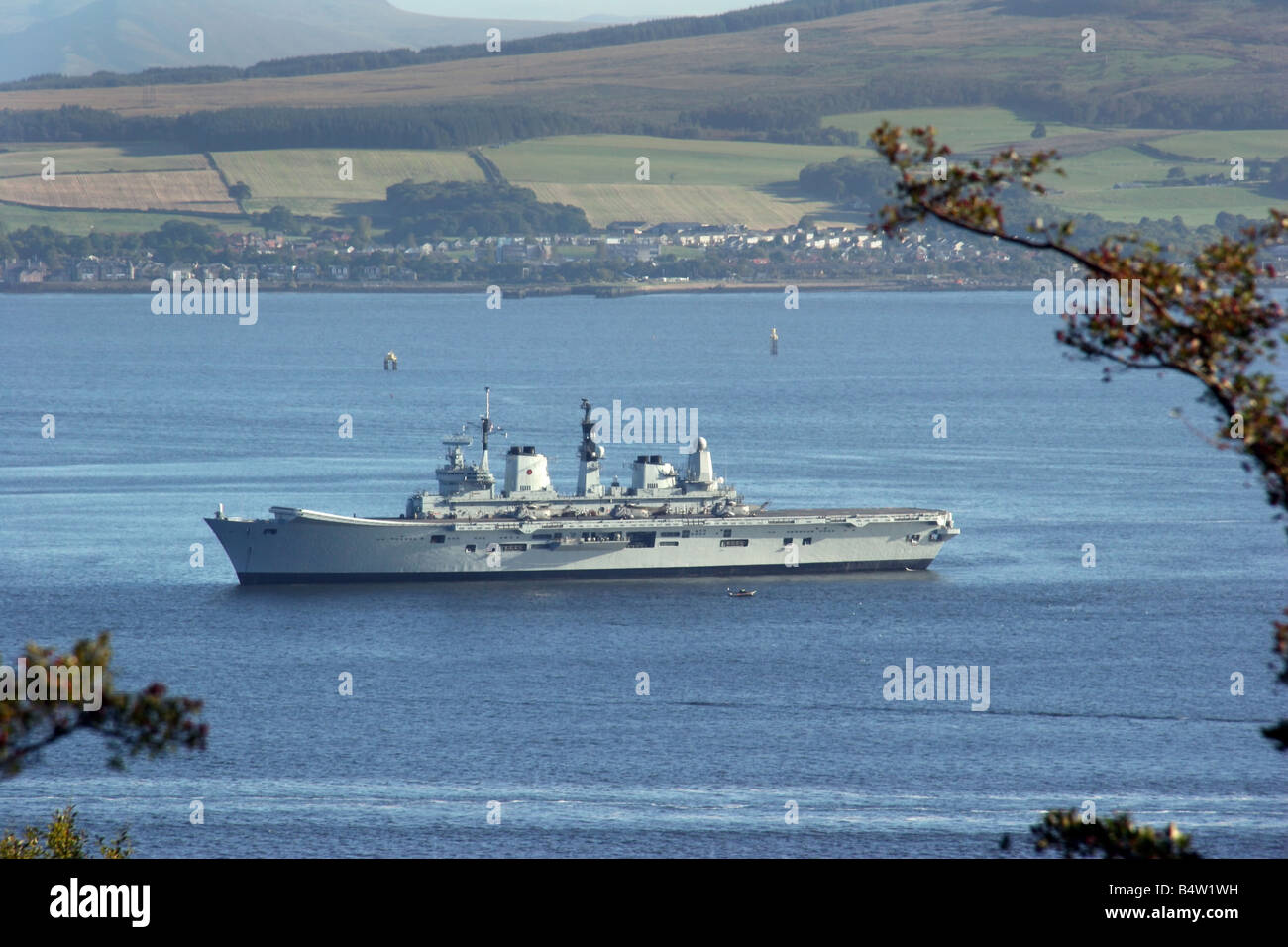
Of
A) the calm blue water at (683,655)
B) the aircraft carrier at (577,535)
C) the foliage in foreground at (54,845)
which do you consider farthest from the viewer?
the aircraft carrier at (577,535)

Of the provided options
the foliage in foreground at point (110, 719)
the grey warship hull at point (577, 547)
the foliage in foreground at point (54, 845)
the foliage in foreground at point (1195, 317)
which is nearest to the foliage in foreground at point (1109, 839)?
the foliage in foreground at point (1195, 317)

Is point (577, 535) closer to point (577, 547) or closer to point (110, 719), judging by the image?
point (577, 547)

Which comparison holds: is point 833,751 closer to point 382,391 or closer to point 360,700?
point 360,700

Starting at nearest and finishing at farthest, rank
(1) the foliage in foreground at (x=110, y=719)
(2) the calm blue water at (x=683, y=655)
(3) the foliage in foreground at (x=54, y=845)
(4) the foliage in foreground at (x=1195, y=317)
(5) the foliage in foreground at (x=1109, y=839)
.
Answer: (1) the foliage in foreground at (x=110, y=719) → (4) the foliage in foreground at (x=1195, y=317) → (5) the foliage in foreground at (x=1109, y=839) → (3) the foliage in foreground at (x=54, y=845) → (2) the calm blue water at (x=683, y=655)

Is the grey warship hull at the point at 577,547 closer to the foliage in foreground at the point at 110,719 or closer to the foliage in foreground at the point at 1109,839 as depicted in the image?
the foliage in foreground at the point at 110,719
